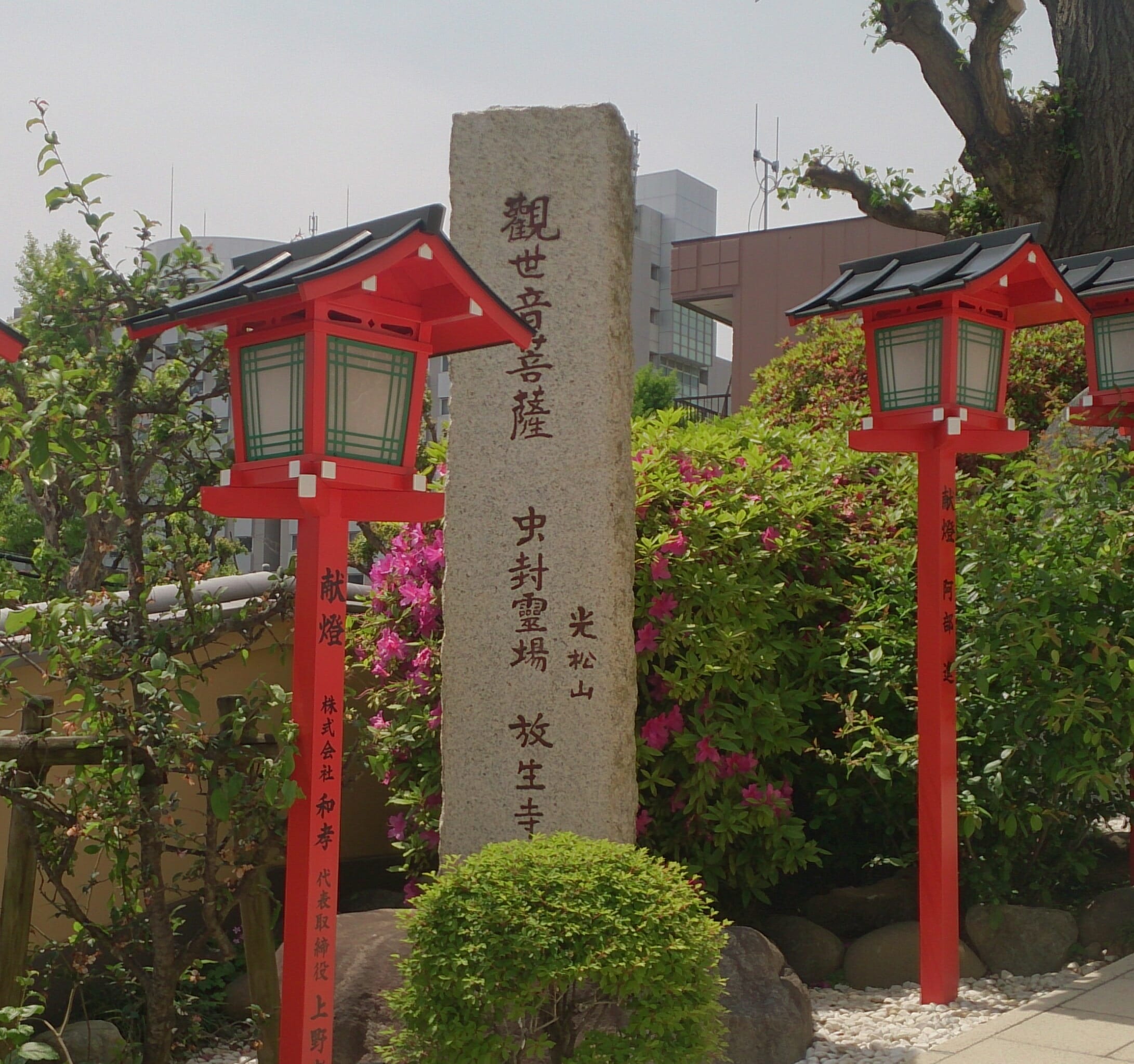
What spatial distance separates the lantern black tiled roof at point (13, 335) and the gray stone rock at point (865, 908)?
4.59 metres

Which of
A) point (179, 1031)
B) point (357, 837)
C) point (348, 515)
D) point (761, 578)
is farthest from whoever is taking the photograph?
point (357, 837)

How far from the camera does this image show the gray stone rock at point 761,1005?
4449mm

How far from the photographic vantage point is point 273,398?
3.79 meters

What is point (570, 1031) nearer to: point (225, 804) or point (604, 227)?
point (225, 804)

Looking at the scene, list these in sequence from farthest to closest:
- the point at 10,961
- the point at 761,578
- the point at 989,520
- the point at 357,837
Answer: the point at 357,837, the point at 761,578, the point at 989,520, the point at 10,961

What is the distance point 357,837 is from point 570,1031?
130 inches

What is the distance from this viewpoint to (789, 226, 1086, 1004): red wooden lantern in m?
5.00

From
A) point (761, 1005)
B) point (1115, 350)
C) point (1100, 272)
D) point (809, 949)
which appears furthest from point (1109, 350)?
point (761, 1005)

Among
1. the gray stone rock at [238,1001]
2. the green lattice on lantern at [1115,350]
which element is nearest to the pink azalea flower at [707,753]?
the gray stone rock at [238,1001]

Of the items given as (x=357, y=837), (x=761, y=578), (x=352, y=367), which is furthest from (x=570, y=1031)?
(x=357, y=837)

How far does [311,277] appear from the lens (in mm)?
3529

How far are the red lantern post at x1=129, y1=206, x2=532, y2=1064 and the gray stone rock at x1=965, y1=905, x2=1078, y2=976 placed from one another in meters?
2.99

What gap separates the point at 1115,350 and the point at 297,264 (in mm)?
3987

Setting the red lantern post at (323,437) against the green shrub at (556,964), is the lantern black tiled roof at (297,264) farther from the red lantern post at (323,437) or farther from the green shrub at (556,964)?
the green shrub at (556,964)
